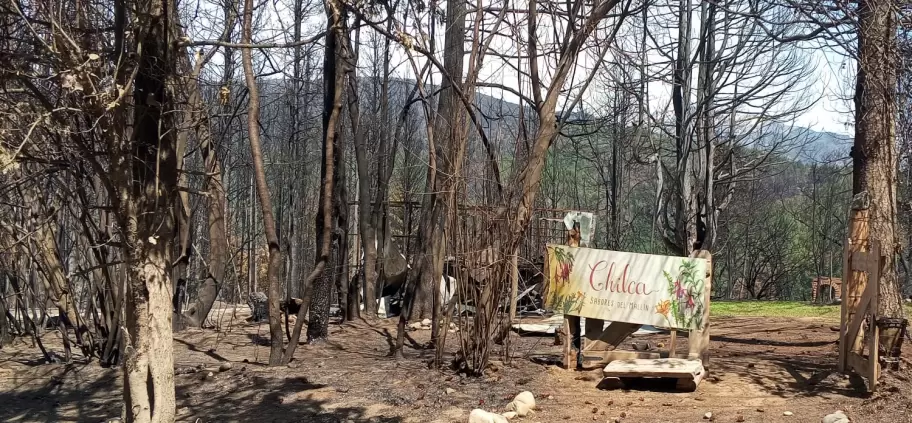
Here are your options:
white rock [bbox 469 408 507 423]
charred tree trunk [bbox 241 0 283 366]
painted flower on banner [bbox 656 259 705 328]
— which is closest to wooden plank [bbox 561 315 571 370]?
painted flower on banner [bbox 656 259 705 328]

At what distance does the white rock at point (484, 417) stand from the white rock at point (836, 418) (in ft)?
8.03

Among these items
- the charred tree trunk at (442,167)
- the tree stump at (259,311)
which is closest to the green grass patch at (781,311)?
the charred tree trunk at (442,167)

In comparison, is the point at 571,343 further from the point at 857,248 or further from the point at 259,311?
the point at 259,311

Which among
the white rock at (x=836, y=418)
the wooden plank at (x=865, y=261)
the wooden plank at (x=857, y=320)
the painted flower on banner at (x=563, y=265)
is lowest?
the white rock at (x=836, y=418)

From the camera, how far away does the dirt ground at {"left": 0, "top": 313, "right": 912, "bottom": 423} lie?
6.25 meters

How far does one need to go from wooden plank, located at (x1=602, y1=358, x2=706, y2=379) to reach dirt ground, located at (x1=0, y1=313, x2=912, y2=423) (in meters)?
0.18

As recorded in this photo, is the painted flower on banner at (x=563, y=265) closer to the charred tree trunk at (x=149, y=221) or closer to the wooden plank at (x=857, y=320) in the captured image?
the wooden plank at (x=857, y=320)

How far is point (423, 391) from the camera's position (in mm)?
6934

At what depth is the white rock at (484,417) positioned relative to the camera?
5.67 metres

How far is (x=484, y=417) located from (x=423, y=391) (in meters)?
1.34

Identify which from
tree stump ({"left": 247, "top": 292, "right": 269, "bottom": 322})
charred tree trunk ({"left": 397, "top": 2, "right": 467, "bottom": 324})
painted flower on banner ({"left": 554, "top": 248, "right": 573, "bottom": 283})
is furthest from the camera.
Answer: tree stump ({"left": 247, "top": 292, "right": 269, "bottom": 322})

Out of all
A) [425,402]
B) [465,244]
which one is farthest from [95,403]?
[465,244]

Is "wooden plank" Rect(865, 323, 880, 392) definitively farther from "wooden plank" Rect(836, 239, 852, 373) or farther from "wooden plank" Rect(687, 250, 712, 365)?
"wooden plank" Rect(687, 250, 712, 365)

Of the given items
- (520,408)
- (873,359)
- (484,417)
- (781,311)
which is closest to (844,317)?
(873,359)
